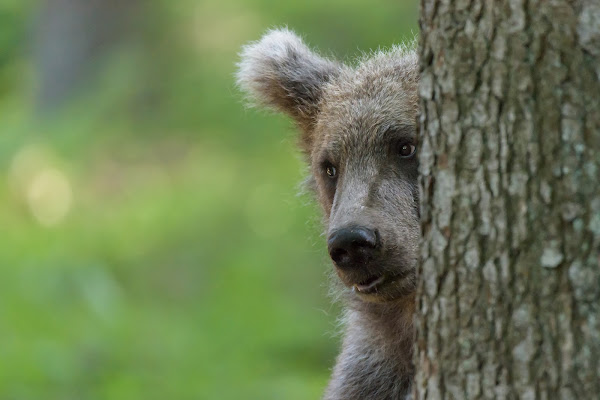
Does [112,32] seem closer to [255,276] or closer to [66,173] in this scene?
[66,173]

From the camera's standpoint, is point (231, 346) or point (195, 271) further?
A: point (195, 271)

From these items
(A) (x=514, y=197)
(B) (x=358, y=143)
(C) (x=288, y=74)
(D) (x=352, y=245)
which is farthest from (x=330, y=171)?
(A) (x=514, y=197)

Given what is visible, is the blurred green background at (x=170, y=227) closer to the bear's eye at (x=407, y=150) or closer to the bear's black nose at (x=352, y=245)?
the bear's eye at (x=407, y=150)

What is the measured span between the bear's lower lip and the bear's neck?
0.29m

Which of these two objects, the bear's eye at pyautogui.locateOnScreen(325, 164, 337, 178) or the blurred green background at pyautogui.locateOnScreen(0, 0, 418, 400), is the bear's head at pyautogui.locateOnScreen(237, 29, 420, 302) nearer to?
the bear's eye at pyautogui.locateOnScreen(325, 164, 337, 178)

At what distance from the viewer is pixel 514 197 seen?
2.70 metres

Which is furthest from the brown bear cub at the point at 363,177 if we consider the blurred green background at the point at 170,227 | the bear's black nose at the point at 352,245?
the blurred green background at the point at 170,227

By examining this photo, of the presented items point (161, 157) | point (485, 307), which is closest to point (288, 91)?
point (485, 307)

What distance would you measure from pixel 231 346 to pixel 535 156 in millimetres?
6919

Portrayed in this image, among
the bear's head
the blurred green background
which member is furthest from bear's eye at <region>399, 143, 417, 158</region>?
the blurred green background

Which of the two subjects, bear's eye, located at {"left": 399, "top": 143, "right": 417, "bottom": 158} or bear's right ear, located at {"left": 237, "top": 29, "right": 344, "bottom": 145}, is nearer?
bear's eye, located at {"left": 399, "top": 143, "right": 417, "bottom": 158}

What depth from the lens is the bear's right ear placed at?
6137 mm

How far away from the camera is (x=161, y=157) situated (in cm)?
1191

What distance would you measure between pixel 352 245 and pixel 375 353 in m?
1.17
